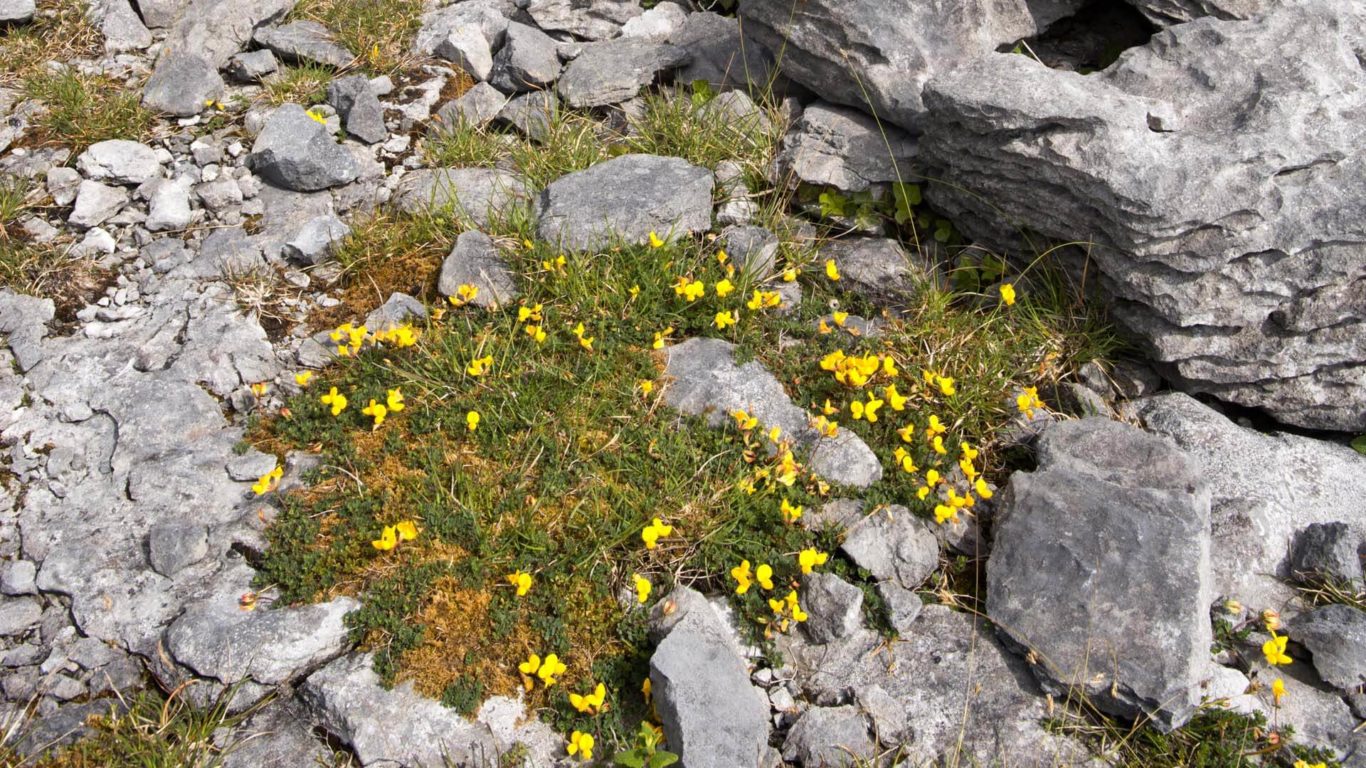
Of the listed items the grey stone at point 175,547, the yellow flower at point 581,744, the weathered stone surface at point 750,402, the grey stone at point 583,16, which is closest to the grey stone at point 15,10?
the grey stone at point 583,16

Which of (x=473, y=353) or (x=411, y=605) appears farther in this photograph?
(x=473, y=353)

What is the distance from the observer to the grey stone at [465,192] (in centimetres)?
657

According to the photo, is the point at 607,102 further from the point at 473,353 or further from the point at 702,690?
the point at 702,690

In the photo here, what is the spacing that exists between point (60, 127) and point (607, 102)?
3720 millimetres

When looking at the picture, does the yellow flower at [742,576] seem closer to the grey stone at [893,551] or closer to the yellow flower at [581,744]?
the grey stone at [893,551]

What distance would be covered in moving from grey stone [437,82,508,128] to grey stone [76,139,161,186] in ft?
6.41

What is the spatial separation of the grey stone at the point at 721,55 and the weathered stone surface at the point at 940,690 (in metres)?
4.04

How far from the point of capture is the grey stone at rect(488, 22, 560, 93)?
7605mm

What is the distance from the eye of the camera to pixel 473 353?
5664mm

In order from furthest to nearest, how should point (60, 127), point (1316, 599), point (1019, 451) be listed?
point (60, 127) → point (1019, 451) → point (1316, 599)

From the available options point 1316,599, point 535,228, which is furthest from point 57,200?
point 1316,599

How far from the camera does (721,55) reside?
7.63 metres

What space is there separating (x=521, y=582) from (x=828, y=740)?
151cm

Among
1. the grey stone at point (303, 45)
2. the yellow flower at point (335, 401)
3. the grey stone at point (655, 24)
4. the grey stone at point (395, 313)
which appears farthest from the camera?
the grey stone at point (655, 24)
